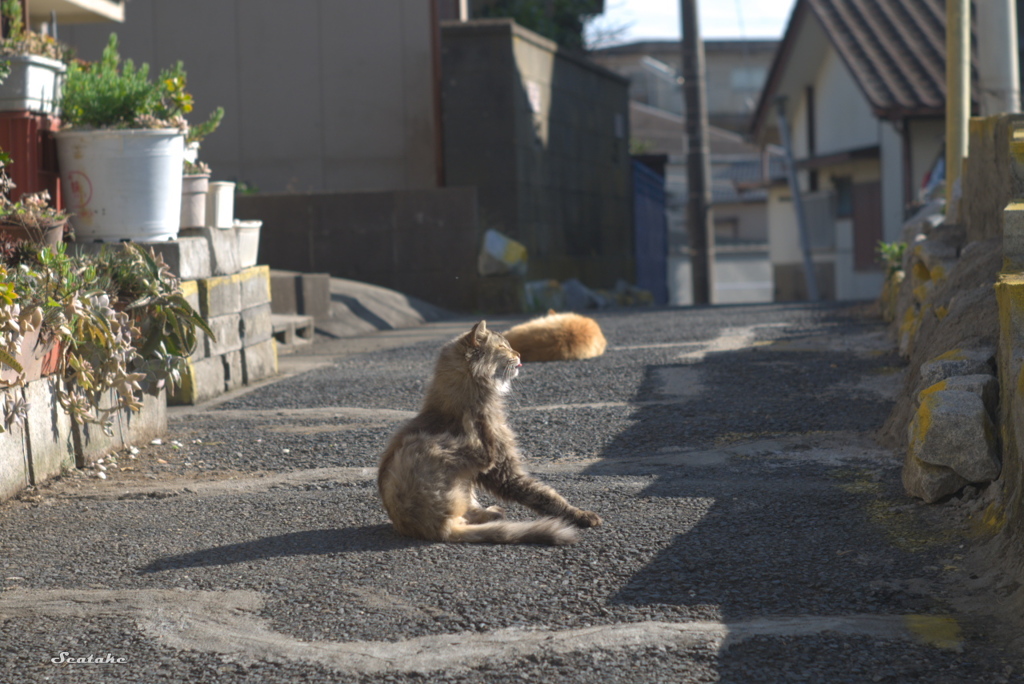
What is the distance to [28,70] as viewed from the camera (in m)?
6.04

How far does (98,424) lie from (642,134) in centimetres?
3341

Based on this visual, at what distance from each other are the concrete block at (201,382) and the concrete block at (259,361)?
38 centimetres

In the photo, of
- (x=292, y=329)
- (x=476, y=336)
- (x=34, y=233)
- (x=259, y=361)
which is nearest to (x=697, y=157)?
(x=292, y=329)

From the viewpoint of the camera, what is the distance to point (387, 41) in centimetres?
1381

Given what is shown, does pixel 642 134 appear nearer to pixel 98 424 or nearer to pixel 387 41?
pixel 387 41

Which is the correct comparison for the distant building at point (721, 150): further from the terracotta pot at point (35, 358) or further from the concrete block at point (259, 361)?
the terracotta pot at point (35, 358)

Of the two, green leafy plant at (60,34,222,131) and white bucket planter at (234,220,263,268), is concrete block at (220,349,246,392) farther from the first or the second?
green leafy plant at (60,34,222,131)

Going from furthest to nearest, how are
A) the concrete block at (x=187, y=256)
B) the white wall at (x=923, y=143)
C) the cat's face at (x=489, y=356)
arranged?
the white wall at (x=923, y=143), the concrete block at (x=187, y=256), the cat's face at (x=489, y=356)

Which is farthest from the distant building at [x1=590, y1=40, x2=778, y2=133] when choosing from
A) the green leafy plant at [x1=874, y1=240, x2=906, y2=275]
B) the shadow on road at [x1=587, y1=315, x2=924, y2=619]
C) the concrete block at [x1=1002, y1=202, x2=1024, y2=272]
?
the concrete block at [x1=1002, y1=202, x2=1024, y2=272]

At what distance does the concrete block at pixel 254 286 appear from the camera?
7669mm

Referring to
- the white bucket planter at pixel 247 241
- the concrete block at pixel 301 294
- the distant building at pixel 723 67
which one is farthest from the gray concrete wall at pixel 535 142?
the distant building at pixel 723 67

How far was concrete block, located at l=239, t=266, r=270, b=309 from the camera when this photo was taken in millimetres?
7669

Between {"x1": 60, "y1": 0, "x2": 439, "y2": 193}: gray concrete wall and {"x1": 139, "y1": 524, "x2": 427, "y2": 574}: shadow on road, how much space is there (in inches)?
407

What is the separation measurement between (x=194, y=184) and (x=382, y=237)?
6.02 meters
